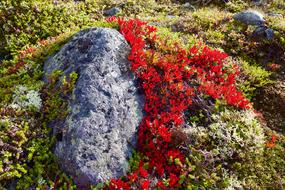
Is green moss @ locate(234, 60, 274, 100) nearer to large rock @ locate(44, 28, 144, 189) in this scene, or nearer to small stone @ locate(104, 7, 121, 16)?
large rock @ locate(44, 28, 144, 189)

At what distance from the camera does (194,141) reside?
8.30 metres

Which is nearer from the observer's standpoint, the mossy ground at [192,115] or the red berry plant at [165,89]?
the mossy ground at [192,115]

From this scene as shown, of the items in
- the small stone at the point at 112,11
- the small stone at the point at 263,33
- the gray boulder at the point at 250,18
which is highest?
the gray boulder at the point at 250,18

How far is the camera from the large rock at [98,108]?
711 centimetres

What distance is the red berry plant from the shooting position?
24.5 ft

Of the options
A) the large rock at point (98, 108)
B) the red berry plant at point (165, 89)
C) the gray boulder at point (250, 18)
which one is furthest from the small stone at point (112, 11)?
the large rock at point (98, 108)

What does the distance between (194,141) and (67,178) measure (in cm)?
315

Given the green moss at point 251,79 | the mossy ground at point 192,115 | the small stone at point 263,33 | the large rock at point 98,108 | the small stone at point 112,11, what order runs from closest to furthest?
1. the large rock at point 98,108
2. the mossy ground at point 192,115
3. the green moss at point 251,79
4. the small stone at point 263,33
5. the small stone at point 112,11

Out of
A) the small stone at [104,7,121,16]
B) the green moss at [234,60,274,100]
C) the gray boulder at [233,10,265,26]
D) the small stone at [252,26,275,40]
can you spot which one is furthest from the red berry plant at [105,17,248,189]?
the small stone at [104,7,121,16]

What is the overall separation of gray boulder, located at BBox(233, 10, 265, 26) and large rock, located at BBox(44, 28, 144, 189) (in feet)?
22.6

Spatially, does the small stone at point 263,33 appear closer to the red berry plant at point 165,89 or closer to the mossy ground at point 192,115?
the mossy ground at point 192,115

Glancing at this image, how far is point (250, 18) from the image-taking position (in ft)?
46.3

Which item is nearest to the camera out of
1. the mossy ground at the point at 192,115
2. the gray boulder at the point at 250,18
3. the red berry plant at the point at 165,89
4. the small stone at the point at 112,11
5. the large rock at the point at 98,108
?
the large rock at the point at 98,108

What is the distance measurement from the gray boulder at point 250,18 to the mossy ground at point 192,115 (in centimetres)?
34
